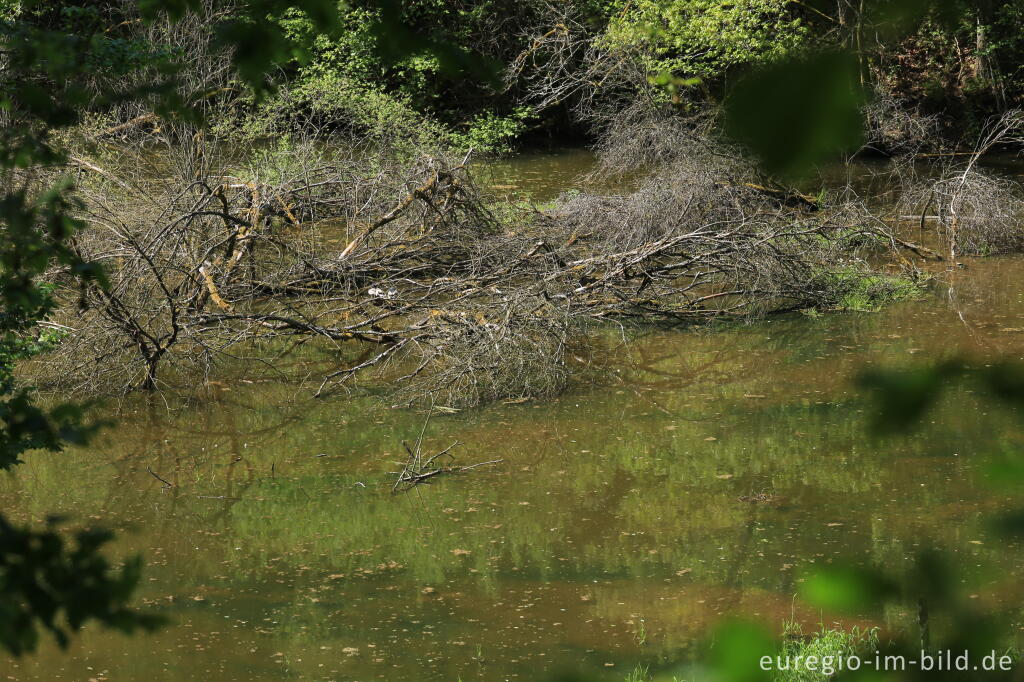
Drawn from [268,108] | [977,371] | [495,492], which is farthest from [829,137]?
[268,108]

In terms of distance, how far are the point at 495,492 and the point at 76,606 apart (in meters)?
6.19

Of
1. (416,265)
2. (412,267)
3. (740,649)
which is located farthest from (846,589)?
(416,265)

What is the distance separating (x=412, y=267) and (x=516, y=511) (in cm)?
→ 449

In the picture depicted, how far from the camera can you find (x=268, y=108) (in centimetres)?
1514

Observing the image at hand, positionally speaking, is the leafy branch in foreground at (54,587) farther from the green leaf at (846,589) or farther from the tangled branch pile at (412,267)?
the tangled branch pile at (412,267)

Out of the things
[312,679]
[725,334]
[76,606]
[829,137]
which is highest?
[829,137]

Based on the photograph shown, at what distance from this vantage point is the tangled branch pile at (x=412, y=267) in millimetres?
9336

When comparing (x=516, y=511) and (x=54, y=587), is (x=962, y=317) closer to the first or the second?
(x=516, y=511)

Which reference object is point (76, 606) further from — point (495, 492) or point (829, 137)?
point (495, 492)

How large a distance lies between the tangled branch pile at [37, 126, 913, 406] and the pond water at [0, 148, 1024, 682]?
57 centimetres

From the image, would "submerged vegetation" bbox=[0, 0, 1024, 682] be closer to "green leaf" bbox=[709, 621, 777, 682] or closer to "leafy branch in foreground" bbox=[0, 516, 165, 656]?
"leafy branch in foreground" bbox=[0, 516, 165, 656]

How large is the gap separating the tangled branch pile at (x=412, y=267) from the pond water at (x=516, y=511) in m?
0.57

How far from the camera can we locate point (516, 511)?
7.36 metres

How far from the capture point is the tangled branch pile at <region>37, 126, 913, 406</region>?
9.34m
